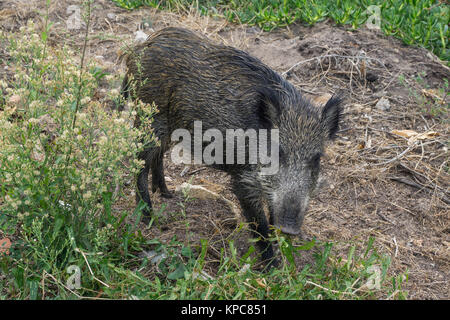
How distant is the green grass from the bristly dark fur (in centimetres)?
258

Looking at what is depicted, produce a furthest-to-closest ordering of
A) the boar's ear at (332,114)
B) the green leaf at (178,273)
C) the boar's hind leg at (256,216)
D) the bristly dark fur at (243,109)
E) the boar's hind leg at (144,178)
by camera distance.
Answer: the boar's hind leg at (144,178)
the boar's hind leg at (256,216)
the boar's ear at (332,114)
the bristly dark fur at (243,109)
the green leaf at (178,273)

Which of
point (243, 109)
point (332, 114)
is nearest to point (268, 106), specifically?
point (243, 109)

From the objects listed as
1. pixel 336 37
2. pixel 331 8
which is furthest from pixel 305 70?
pixel 331 8

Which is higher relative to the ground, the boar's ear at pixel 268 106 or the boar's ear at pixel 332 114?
the boar's ear at pixel 268 106

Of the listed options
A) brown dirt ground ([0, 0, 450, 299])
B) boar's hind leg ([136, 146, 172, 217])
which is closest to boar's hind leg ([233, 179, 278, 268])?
brown dirt ground ([0, 0, 450, 299])

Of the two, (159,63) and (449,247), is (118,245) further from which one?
(449,247)

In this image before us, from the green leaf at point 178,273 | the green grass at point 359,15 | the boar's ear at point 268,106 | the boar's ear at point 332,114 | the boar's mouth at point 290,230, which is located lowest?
the green grass at point 359,15

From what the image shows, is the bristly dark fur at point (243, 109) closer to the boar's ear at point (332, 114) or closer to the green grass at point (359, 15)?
the boar's ear at point (332, 114)

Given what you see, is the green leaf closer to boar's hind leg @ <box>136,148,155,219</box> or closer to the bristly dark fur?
the bristly dark fur

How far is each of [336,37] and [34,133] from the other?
4.00 meters

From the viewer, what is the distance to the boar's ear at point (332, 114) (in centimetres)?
380

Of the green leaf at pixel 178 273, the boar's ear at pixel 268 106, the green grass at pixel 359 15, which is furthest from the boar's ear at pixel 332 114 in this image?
the green grass at pixel 359 15

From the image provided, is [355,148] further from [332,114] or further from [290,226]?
[290,226]
